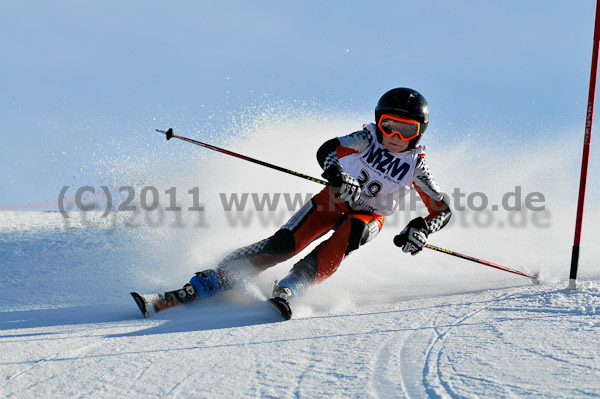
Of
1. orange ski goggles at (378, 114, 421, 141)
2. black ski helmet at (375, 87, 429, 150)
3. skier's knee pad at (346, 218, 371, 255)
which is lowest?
skier's knee pad at (346, 218, 371, 255)

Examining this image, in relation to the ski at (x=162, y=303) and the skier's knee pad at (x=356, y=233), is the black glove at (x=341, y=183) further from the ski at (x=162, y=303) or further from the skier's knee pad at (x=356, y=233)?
the ski at (x=162, y=303)

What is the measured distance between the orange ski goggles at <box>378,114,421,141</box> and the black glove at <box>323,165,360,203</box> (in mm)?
472

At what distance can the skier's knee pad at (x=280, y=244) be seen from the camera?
3.71 meters

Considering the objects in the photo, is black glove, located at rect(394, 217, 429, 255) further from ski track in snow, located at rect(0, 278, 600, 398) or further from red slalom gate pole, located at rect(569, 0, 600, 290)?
red slalom gate pole, located at rect(569, 0, 600, 290)

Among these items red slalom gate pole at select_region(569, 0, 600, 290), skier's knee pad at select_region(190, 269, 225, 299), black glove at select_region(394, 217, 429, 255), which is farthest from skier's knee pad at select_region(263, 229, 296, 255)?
red slalom gate pole at select_region(569, 0, 600, 290)

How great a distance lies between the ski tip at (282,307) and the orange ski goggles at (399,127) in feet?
4.85

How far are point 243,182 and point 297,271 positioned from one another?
11.2 ft

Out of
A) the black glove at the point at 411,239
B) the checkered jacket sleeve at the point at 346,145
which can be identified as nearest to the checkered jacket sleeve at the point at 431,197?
the black glove at the point at 411,239

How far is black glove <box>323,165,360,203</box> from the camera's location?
350 cm

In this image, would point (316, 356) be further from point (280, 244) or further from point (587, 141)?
point (587, 141)

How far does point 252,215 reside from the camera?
6.29 meters

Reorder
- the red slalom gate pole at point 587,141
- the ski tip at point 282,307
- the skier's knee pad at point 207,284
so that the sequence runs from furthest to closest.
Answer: the red slalom gate pole at point 587,141
the skier's knee pad at point 207,284
the ski tip at point 282,307

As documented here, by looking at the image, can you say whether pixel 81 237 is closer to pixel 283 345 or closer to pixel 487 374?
pixel 283 345

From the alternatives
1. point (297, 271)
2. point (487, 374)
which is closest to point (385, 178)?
point (297, 271)
